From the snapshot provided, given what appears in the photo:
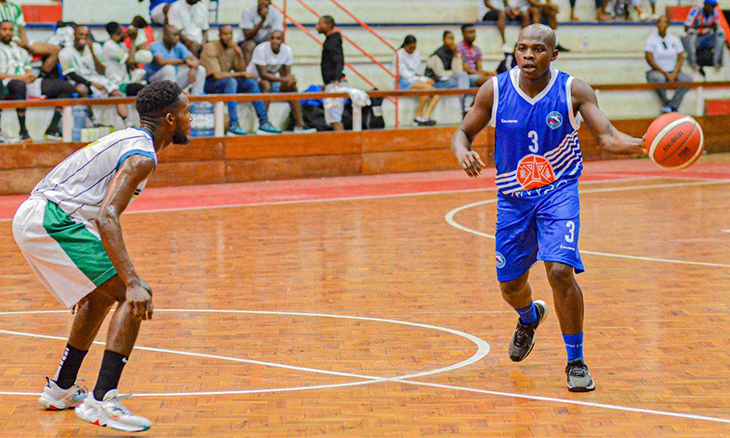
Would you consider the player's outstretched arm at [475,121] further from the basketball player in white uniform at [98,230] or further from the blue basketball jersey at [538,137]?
the basketball player in white uniform at [98,230]

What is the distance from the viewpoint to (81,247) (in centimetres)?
502

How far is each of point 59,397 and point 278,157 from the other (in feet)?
39.1

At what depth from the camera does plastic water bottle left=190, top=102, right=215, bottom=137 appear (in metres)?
16.2

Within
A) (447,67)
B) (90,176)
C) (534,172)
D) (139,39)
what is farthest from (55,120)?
(534,172)

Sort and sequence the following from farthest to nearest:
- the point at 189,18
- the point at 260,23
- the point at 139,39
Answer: the point at 260,23, the point at 189,18, the point at 139,39

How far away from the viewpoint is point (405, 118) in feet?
60.6

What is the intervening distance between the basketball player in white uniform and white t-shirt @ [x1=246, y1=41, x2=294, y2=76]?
40.5ft

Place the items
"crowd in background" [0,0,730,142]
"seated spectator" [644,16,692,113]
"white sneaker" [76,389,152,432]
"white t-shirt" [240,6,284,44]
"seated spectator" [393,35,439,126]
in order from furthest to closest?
"seated spectator" [644,16,692,113] < "seated spectator" [393,35,439,126] < "white t-shirt" [240,6,284,44] < "crowd in background" [0,0,730,142] < "white sneaker" [76,389,152,432]

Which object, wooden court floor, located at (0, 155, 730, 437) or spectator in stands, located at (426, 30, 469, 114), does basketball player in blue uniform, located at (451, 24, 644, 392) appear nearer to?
wooden court floor, located at (0, 155, 730, 437)

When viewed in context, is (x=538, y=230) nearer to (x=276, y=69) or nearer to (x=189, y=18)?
(x=276, y=69)

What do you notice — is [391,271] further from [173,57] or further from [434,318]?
[173,57]

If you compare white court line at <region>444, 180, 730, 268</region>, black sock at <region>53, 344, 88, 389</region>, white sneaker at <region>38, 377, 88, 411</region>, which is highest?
black sock at <region>53, 344, 88, 389</region>

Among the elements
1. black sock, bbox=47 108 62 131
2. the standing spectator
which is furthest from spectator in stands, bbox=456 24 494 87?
black sock, bbox=47 108 62 131

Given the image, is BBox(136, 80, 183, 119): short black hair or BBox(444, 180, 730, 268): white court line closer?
BBox(136, 80, 183, 119): short black hair
